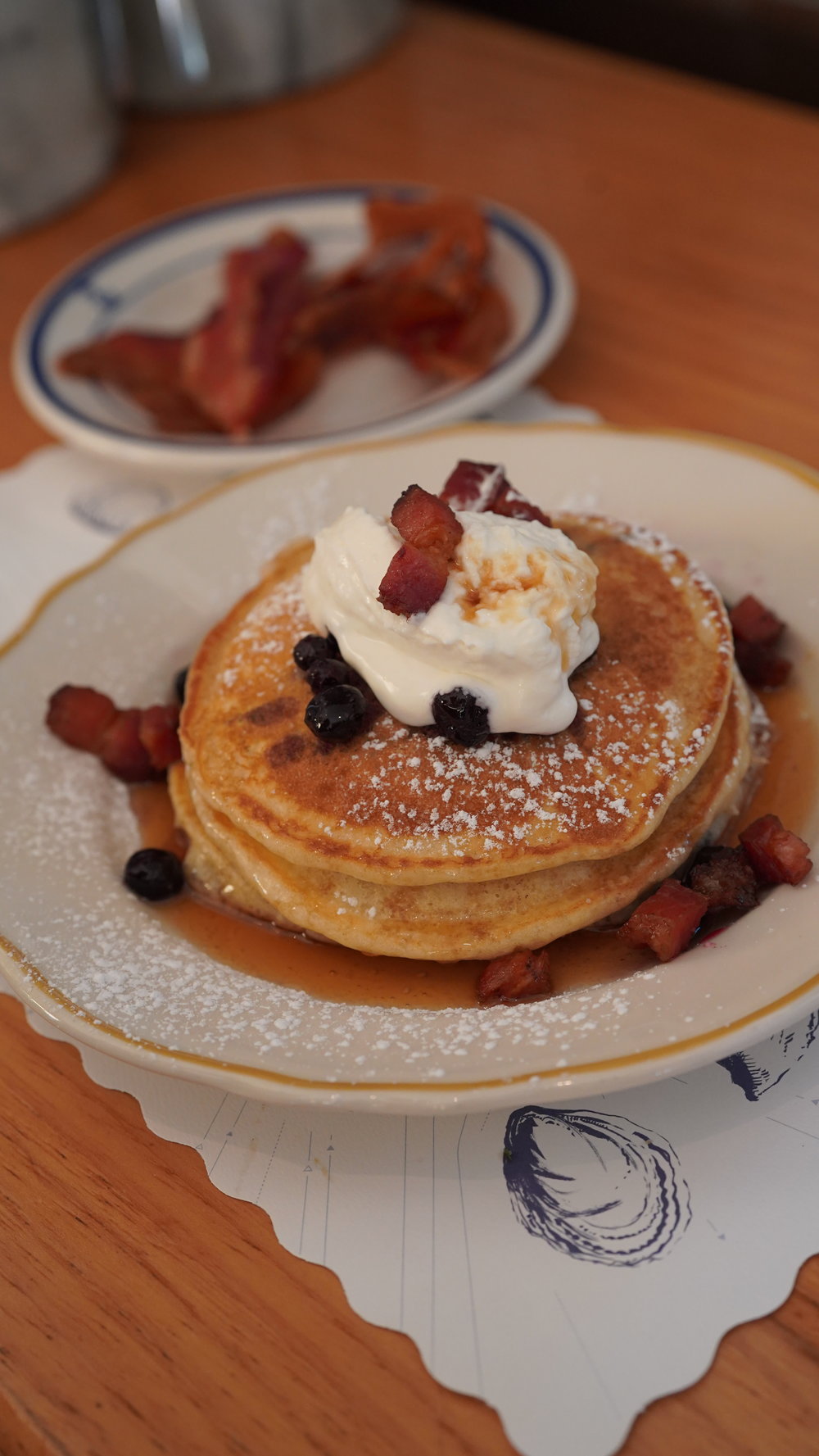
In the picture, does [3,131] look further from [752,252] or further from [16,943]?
[16,943]

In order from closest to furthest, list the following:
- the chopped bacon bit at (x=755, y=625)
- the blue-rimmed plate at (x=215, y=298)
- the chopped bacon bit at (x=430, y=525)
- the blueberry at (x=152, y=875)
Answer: the chopped bacon bit at (x=430, y=525), the blueberry at (x=152, y=875), the chopped bacon bit at (x=755, y=625), the blue-rimmed plate at (x=215, y=298)

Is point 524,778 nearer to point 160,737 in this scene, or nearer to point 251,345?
point 160,737

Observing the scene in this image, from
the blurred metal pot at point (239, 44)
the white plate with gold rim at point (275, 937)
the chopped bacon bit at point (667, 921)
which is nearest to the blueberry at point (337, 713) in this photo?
the white plate with gold rim at point (275, 937)

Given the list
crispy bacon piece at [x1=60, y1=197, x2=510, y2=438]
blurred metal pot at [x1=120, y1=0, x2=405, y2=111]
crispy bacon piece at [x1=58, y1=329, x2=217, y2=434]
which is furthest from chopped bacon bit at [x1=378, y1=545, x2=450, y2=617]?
blurred metal pot at [x1=120, y1=0, x2=405, y2=111]

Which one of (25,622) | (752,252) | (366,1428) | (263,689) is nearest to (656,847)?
(263,689)

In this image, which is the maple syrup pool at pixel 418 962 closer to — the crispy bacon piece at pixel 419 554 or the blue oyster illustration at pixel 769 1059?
the blue oyster illustration at pixel 769 1059

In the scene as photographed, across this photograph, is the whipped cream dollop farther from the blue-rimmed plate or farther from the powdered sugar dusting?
the blue-rimmed plate

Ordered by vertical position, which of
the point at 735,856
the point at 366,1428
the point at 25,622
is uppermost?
the point at 735,856
